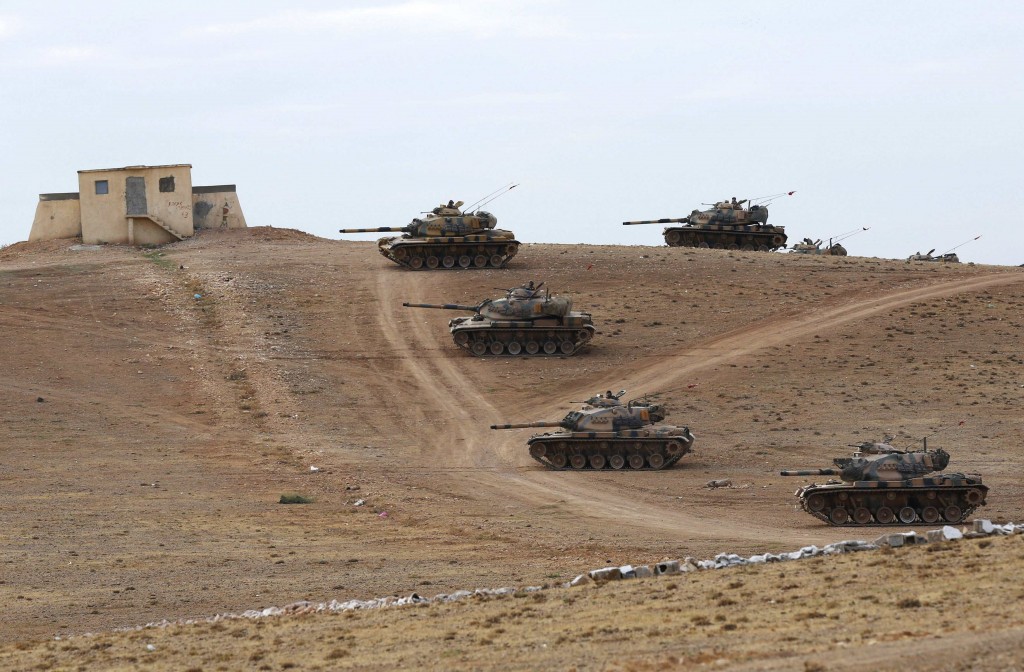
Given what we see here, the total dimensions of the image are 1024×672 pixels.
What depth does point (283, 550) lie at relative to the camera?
83.8 feet

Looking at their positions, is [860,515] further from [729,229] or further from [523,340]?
[729,229]

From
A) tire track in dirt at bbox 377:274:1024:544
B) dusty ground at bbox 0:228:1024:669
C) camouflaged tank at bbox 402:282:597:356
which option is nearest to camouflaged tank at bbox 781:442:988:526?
dusty ground at bbox 0:228:1024:669

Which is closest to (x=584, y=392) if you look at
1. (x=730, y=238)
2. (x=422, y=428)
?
(x=422, y=428)

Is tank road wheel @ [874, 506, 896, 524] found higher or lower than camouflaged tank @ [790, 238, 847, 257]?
lower

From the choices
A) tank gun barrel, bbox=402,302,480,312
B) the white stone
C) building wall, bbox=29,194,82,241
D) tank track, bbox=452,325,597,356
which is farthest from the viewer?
building wall, bbox=29,194,82,241

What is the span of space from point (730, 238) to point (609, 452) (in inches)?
1228

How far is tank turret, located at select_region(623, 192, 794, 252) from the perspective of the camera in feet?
211

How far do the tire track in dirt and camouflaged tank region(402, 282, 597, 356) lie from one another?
1.14 meters

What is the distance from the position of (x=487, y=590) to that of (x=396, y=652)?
3692mm

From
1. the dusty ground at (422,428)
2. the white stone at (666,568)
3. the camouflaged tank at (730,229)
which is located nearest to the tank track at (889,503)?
the dusty ground at (422,428)

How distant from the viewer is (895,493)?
28.5 m

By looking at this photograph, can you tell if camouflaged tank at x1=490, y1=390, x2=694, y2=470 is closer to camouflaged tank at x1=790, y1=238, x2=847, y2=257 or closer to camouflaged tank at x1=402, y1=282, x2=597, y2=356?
camouflaged tank at x1=402, y1=282, x2=597, y2=356

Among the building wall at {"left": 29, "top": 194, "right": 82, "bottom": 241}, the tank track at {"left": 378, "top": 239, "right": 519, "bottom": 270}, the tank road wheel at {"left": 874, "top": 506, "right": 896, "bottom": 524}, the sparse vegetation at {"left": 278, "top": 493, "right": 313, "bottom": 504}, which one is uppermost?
the building wall at {"left": 29, "top": 194, "right": 82, "bottom": 241}

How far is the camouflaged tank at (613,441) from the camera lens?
114 feet
